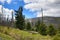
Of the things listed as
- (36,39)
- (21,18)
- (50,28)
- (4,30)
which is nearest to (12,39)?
(36,39)

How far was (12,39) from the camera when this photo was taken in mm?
36156

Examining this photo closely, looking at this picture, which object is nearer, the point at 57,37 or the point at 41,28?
the point at 57,37

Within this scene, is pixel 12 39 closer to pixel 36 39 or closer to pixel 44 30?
pixel 36 39

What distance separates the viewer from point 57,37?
27.2 meters

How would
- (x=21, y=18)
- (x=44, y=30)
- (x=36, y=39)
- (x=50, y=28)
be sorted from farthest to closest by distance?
(x=21, y=18)
(x=44, y=30)
(x=50, y=28)
(x=36, y=39)

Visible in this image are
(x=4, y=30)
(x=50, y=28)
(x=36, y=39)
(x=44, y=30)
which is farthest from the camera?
(x=44, y=30)

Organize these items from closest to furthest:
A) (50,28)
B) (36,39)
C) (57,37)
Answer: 1. (57,37)
2. (36,39)
3. (50,28)

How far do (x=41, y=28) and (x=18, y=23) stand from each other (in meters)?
17.3

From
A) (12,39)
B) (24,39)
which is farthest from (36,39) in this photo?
(12,39)

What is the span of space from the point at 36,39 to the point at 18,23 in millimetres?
37361

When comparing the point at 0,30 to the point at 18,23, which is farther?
the point at 18,23

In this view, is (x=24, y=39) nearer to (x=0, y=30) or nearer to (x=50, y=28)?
(x=0, y=30)

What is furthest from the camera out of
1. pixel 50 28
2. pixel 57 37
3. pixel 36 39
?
pixel 50 28

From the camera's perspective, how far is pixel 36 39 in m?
34.3
